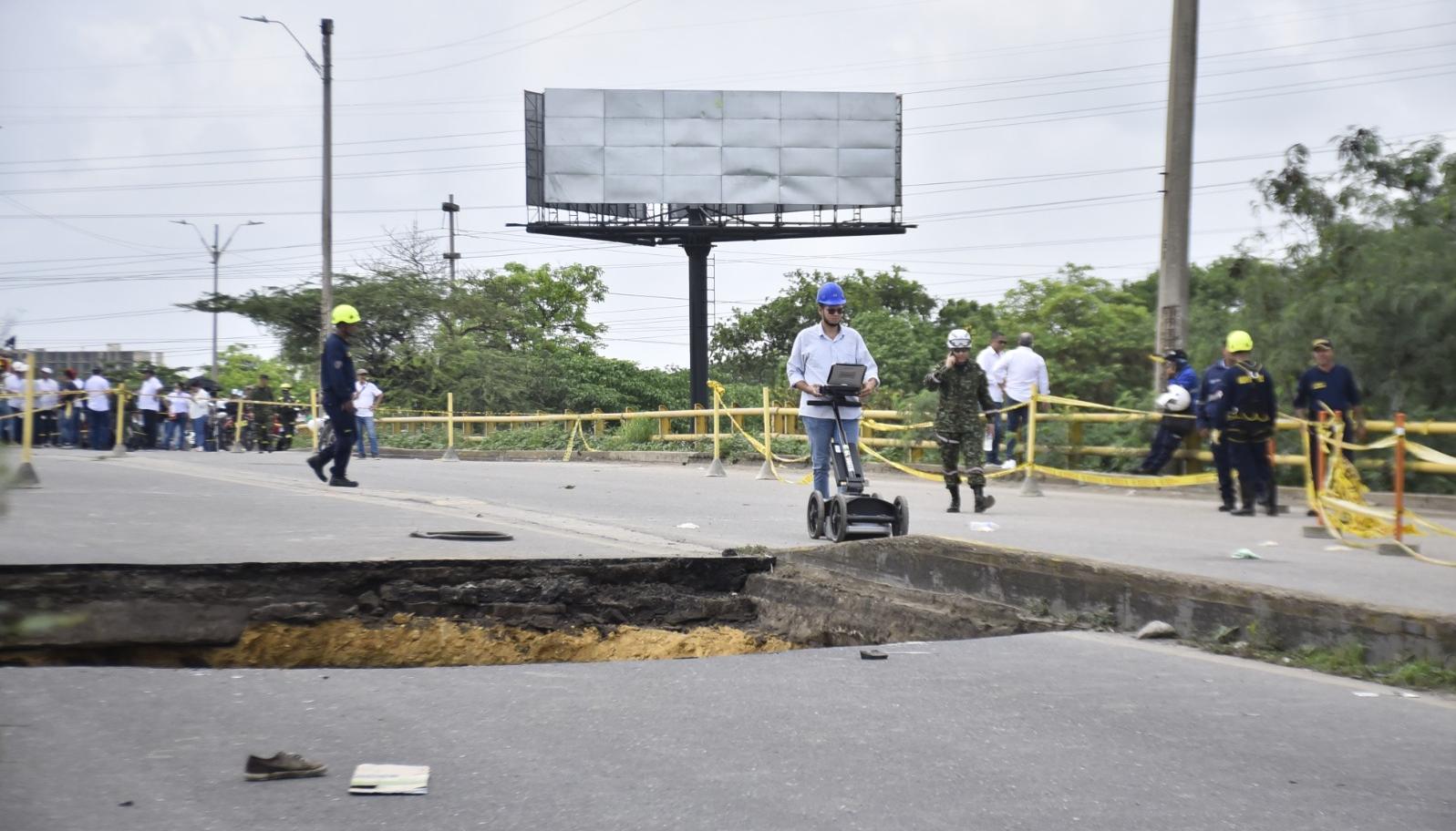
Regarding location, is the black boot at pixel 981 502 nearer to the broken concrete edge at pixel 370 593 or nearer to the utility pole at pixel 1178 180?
the utility pole at pixel 1178 180

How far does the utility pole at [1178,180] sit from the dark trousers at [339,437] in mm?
10423

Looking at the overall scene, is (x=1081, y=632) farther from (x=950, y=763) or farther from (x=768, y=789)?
(x=768, y=789)

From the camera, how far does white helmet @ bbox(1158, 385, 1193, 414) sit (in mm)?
17109

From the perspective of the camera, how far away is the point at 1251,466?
13.8m

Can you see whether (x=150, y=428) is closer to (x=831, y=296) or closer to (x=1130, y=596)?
(x=831, y=296)

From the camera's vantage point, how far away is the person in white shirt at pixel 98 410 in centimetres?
2841

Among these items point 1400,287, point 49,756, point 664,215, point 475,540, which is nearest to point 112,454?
point 475,540

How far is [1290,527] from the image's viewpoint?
41.9 ft

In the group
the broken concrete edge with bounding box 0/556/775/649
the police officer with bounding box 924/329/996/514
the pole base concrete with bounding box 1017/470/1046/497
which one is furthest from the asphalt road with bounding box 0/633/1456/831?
the pole base concrete with bounding box 1017/470/1046/497

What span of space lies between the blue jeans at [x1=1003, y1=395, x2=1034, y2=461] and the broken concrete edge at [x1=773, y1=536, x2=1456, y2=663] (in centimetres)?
1082

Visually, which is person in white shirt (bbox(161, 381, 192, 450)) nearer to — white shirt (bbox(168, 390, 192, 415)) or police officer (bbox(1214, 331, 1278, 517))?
white shirt (bbox(168, 390, 192, 415))

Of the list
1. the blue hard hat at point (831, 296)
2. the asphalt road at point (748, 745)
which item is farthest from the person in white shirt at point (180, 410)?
the asphalt road at point (748, 745)

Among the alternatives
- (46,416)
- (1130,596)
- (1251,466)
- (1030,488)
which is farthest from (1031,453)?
(46,416)

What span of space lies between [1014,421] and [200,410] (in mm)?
21281
